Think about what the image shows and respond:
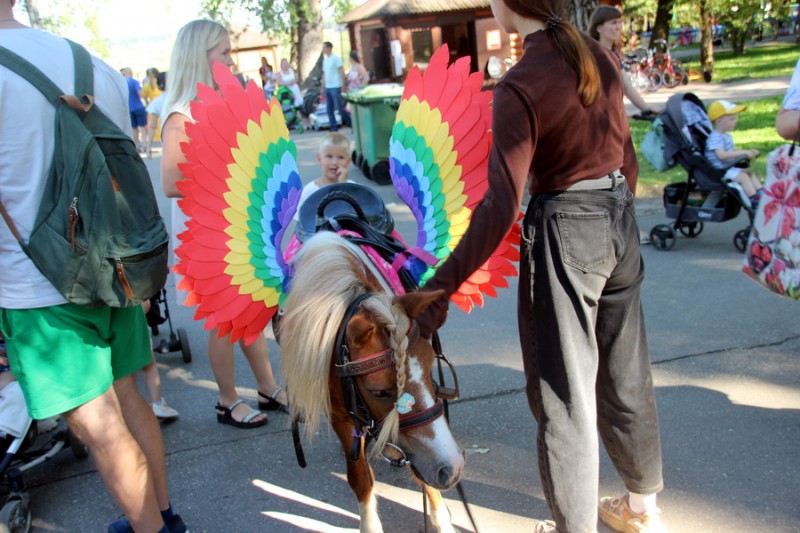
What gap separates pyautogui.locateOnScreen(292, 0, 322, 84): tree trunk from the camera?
24.3 meters

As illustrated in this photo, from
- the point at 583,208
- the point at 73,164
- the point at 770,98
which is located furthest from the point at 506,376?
the point at 770,98

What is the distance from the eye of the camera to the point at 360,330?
83.5 inches

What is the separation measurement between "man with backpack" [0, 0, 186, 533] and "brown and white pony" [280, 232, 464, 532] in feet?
1.87

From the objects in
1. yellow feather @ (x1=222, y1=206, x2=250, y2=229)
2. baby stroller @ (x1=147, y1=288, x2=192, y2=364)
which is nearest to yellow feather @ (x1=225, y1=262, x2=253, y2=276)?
yellow feather @ (x1=222, y1=206, x2=250, y2=229)

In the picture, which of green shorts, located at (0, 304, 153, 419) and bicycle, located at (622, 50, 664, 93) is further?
bicycle, located at (622, 50, 664, 93)

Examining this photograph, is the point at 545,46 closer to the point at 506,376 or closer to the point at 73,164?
the point at 73,164

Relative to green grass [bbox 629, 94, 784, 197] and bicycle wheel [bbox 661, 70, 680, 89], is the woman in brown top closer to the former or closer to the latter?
green grass [bbox 629, 94, 784, 197]

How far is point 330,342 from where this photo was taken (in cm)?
223

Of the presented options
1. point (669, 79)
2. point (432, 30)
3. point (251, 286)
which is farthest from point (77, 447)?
point (669, 79)

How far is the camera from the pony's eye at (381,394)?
2158 mm

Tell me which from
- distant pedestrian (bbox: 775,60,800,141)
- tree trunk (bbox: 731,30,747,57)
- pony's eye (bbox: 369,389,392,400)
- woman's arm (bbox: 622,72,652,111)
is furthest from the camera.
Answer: tree trunk (bbox: 731,30,747,57)

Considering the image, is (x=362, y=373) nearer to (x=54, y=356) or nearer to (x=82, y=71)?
(x=54, y=356)

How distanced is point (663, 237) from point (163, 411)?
14.7 ft

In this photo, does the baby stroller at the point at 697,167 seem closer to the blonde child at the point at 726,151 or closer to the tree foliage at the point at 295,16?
the blonde child at the point at 726,151
